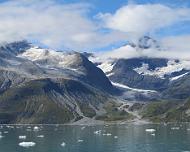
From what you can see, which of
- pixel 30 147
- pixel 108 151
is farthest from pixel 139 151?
pixel 30 147

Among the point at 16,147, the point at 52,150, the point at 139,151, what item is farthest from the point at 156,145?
the point at 16,147

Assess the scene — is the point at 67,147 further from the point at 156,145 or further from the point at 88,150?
the point at 156,145

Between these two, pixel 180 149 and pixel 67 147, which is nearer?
pixel 180 149

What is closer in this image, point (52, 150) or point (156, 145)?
point (52, 150)

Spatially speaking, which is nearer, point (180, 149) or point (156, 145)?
point (180, 149)

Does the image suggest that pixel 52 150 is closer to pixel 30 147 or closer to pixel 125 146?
pixel 30 147

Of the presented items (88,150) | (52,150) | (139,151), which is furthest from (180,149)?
(52,150)

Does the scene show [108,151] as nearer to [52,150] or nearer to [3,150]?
[52,150]
